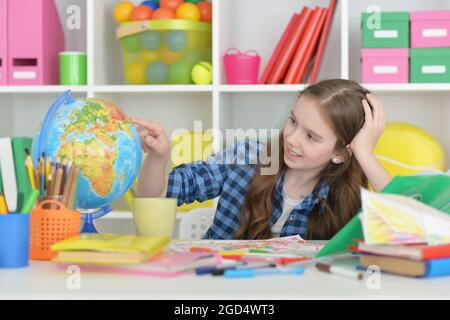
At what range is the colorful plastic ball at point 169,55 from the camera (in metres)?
2.78

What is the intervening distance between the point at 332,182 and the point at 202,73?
96 cm

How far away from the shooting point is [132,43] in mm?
2818

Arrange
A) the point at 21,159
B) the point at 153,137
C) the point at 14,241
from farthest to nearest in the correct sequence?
the point at 153,137, the point at 21,159, the point at 14,241

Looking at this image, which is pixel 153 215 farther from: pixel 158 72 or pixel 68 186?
pixel 158 72

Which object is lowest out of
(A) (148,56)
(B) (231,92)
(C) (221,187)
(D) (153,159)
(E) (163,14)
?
(C) (221,187)

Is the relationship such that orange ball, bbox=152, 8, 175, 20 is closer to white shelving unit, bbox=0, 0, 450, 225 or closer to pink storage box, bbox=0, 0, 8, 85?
white shelving unit, bbox=0, 0, 450, 225

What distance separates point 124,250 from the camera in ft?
3.05

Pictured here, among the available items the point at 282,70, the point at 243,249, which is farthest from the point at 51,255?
the point at 282,70

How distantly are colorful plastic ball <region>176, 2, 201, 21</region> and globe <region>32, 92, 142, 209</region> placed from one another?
1.42 meters

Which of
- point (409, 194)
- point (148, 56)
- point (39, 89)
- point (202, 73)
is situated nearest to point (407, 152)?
point (202, 73)

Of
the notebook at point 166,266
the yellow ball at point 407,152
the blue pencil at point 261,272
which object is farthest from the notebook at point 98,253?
the yellow ball at point 407,152

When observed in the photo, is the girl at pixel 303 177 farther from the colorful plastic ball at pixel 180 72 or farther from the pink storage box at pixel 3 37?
the pink storage box at pixel 3 37

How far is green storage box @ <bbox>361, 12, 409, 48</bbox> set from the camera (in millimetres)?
2629

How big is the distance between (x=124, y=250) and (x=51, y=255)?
0.20 metres
